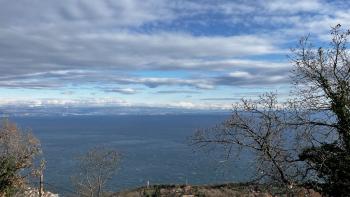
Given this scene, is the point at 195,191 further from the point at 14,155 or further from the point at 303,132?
the point at 303,132

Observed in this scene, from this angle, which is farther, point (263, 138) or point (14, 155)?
point (14, 155)

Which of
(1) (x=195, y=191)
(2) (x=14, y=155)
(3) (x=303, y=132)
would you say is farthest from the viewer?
(1) (x=195, y=191)

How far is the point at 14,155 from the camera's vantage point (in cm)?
3747

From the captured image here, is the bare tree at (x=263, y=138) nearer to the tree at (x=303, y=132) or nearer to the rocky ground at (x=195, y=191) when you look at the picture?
the tree at (x=303, y=132)

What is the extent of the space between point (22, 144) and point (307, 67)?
2909 centimetres

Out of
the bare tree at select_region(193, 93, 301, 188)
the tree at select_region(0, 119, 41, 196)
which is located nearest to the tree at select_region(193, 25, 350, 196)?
the bare tree at select_region(193, 93, 301, 188)

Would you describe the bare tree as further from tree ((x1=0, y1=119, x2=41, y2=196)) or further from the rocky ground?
the rocky ground

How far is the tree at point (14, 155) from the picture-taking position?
115 feet

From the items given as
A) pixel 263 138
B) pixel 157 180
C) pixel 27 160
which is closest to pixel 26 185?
pixel 27 160

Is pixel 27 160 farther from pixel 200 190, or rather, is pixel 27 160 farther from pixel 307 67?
pixel 307 67

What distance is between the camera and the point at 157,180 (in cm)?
10669

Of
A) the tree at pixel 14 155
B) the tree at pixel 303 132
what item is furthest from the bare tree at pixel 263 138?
the tree at pixel 14 155

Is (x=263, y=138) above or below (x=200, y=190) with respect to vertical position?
above

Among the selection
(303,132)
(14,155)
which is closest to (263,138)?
(303,132)
